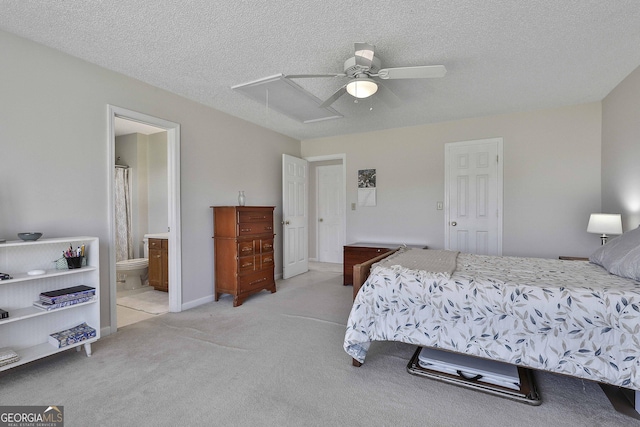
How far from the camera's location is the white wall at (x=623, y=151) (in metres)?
2.92

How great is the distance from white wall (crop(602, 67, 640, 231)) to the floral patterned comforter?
1.30m

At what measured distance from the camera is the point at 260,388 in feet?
6.52

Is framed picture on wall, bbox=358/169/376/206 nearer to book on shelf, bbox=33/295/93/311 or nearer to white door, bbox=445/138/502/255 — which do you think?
white door, bbox=445/138/502/255

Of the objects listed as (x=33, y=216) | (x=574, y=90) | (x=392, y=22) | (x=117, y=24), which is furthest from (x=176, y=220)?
(x=574, y=90)

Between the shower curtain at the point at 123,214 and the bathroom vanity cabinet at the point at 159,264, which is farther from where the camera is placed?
the shower curtain at the point at 123,214

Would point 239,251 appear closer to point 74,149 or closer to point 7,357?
point 74,149

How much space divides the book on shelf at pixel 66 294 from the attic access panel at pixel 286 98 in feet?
7.65

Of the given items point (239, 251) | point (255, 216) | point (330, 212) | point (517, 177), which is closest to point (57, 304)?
point (239, 251)

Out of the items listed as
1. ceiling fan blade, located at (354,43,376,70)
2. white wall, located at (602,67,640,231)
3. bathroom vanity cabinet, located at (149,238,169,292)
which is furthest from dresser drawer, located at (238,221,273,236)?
white wall, located at (602,67,640,231)

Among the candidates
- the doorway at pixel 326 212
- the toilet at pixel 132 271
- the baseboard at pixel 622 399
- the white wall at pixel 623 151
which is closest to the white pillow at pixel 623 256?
the baseboard at pixel 622 399

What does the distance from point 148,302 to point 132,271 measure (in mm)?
773

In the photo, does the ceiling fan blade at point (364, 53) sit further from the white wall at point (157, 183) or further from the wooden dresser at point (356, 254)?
the white wall at point (157, 183)

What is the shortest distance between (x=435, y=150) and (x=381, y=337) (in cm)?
343

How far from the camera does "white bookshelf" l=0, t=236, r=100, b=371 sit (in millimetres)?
2213
